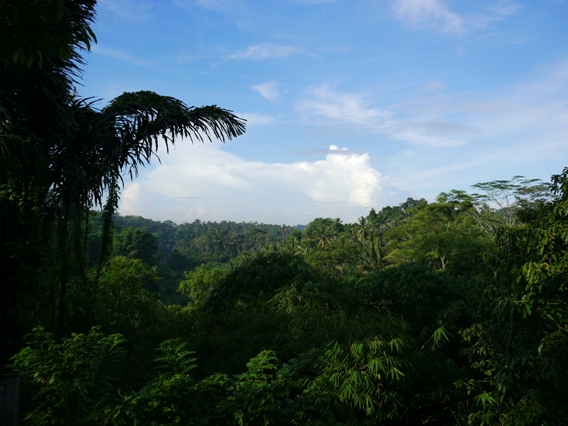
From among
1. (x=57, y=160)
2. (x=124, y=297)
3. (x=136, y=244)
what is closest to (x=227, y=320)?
(x=57, y=160)

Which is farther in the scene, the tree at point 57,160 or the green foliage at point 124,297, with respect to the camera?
the green foliage at point 124,297

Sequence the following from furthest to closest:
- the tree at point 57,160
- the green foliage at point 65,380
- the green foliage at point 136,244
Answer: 1. the green foliage at point 136,244
2. the tree at point 57,160
3. the green foliage at point 65,380

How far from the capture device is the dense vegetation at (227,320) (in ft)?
10.7

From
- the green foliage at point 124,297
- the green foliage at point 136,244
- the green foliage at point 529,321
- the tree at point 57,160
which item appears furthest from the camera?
the green foliage at point 136,244

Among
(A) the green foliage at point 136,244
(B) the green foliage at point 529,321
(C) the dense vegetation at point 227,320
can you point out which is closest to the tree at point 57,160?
(C) the dense vegetation at point 227,320

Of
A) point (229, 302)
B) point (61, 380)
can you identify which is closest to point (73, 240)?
point (229, 302)

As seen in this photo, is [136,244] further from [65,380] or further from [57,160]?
[65,380]

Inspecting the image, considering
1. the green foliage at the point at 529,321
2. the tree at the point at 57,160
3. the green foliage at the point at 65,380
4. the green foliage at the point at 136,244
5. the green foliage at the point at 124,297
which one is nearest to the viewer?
the green foliage at the point at 65,380

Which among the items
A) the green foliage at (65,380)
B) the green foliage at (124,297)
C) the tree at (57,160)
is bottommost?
the green foliage at (124,297)

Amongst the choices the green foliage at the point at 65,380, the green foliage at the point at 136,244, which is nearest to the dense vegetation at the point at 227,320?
the green foliage at the point at 65,380

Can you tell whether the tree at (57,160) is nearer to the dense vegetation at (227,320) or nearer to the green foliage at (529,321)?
the dense vegetation at (227,320)

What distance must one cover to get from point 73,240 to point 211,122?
3.42 meters

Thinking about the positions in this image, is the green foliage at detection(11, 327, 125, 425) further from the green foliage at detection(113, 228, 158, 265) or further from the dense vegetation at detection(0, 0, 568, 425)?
the green foliage at detection(113, 228, 158, 265)

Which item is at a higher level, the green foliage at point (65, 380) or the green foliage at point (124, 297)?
the green foliage at point (65, 380)
